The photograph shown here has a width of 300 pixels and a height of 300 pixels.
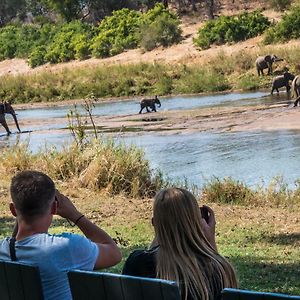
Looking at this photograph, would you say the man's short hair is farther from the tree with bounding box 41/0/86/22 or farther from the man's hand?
the tree with bounding box 41/0/86/22

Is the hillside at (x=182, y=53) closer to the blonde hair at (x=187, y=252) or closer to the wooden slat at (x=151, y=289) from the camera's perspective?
the blonde hair at (x=187, y=252)

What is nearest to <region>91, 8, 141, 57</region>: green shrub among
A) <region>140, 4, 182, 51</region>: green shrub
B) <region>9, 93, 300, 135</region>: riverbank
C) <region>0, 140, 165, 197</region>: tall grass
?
<region>140, 4, 182, 51</region>: green shrub

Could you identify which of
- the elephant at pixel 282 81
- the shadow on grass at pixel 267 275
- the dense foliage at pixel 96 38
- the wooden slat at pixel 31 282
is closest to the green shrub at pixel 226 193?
the shadow on grass at pixel 267 275

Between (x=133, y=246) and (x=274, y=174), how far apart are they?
7.73m

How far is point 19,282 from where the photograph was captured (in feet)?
13.8

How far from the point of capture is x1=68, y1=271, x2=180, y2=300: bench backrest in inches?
144

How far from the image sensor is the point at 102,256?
437 centimetres

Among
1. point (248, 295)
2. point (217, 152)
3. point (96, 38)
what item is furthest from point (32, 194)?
point (96, 38)

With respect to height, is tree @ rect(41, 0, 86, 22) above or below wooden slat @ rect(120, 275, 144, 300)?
above

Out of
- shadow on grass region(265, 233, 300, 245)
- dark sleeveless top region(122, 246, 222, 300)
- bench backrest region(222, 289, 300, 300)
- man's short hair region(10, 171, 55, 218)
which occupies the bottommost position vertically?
shadow on grass region(265, 233, 300, 245)

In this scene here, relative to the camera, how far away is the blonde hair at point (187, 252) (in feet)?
13.4

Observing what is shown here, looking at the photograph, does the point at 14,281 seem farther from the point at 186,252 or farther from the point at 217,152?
the point at 217,152

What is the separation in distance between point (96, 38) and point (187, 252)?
200 feet

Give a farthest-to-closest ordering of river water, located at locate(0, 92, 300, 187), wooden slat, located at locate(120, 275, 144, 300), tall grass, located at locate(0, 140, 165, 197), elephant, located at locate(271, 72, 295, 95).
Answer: elephant, located at locate(271, 72, 295, 95) < river water, located at locate(0, 92, 300, 187) < tall grass, located at locate(0, 140, 165, 197) < wooden slat, located at locate(120, 275, 144, 300)
